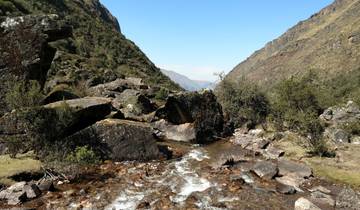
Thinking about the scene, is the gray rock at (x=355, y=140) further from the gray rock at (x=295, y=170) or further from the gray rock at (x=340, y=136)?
the gray rock at (x=295, y=170)

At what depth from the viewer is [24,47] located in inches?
1604

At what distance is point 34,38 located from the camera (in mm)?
41344

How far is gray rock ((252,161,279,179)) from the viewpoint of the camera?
32469 millimetres

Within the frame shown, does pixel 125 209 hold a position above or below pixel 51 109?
below

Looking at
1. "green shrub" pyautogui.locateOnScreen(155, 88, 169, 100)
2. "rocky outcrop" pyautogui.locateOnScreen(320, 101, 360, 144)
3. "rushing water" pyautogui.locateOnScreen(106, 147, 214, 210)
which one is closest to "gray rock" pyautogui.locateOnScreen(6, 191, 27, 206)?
"rushing water" pyautogui.locateOnScreen(106, 147, 214, 210)

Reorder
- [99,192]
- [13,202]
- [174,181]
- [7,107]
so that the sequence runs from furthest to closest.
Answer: [7,107]
[174,181]
[99,192]
[13,202]

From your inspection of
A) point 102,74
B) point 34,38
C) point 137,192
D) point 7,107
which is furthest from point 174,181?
point 102,74

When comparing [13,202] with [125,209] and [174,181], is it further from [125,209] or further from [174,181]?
[174,181]

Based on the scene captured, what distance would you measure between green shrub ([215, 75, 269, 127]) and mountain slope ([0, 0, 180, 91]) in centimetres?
2719

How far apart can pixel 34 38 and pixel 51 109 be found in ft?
37.6

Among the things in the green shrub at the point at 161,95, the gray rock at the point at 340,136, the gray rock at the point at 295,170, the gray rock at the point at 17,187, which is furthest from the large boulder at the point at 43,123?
the green shrub at the point at 161,95

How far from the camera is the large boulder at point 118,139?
116 ft

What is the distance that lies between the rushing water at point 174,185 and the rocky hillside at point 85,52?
153ft

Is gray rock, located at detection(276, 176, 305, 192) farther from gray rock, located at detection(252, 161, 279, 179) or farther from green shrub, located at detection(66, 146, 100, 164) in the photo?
green shrub, located at detection(66, 146, 100, 164)
